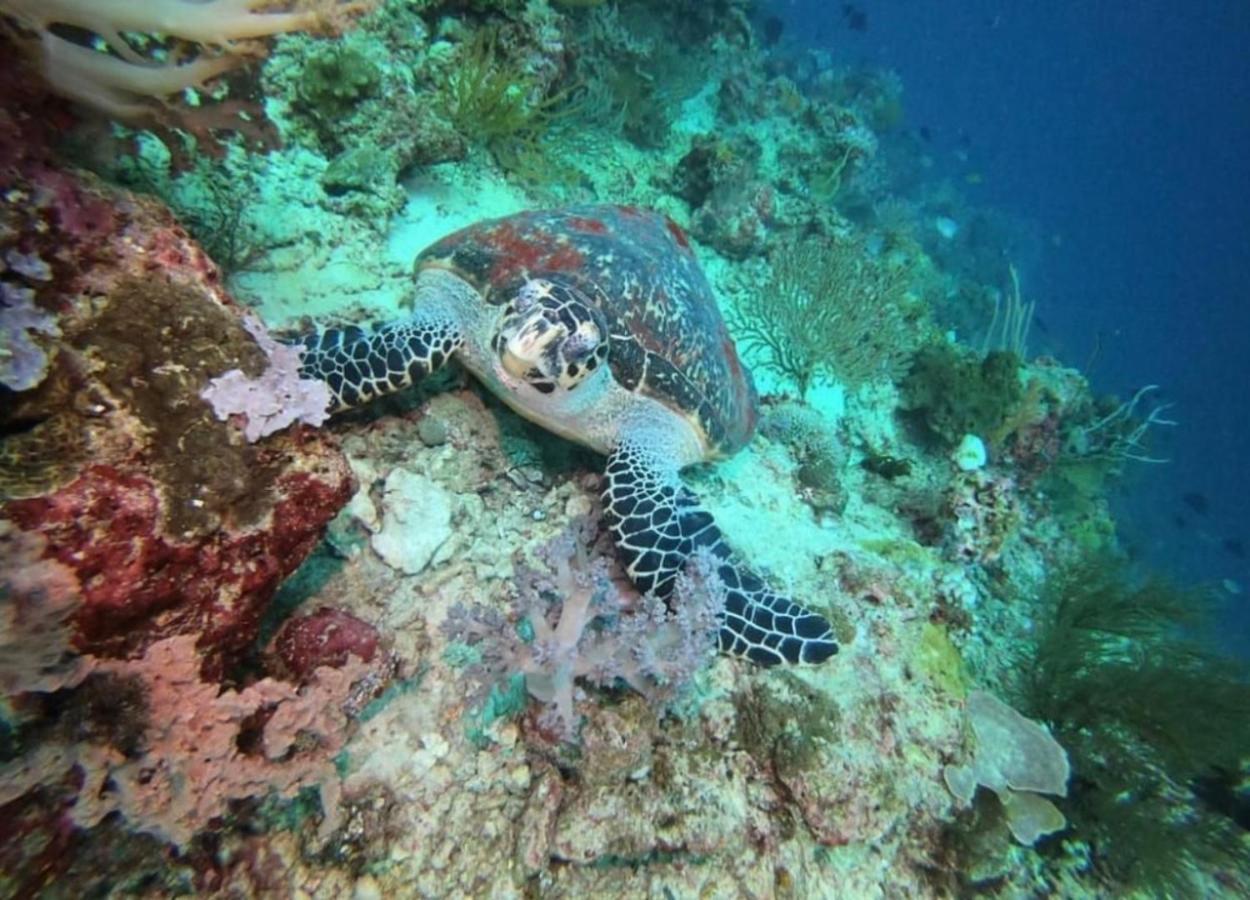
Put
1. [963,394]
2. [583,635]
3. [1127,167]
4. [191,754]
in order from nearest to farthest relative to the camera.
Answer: [191,754]
[583,635]
[963,394]
[1127,167]

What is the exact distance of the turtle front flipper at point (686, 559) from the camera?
129 inches

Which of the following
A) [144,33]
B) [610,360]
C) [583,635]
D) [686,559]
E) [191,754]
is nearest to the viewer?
[191,754]

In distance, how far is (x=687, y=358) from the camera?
4375 millimetres

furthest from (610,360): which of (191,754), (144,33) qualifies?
(191,754)

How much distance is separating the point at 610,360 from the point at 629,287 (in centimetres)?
58

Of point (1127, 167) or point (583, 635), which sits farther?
point (1127, 167)

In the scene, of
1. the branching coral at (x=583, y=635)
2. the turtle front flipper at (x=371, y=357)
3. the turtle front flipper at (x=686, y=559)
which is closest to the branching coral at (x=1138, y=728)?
the turtle front flipper at (x=686, y=559)

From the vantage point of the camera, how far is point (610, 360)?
3926 millimetres

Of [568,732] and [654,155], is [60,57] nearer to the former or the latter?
[568,732]

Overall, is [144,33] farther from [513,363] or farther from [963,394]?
[963,394]

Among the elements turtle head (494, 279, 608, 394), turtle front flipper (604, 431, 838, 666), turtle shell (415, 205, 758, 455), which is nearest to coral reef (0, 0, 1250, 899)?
turtle front flipper (604, 431, 838, 666)

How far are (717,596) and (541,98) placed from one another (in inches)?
223

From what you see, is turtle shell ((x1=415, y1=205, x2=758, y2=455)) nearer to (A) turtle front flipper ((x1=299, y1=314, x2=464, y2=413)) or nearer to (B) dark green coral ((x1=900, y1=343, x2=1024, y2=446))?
(A) turtle front flipper ((x1=299, y1=314, x2=464, y2=413))

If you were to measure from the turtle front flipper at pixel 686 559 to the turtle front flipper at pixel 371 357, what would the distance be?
1209 millimetres
